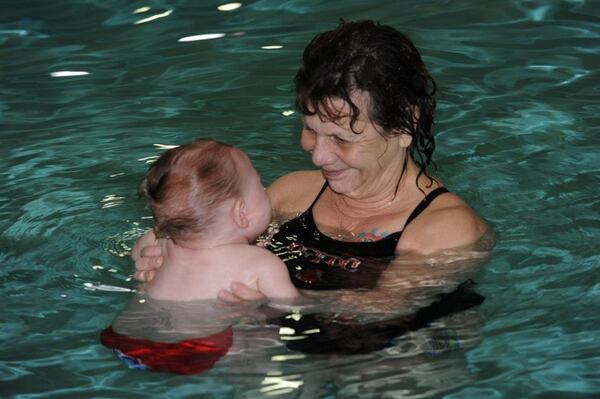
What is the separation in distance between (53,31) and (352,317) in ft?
15.5

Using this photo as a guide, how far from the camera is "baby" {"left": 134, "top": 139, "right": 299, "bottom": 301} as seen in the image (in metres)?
4.07

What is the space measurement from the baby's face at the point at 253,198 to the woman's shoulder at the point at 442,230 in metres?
0.55

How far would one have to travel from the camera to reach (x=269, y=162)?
6.06 m

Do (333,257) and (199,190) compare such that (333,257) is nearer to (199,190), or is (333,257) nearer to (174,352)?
(199,190)

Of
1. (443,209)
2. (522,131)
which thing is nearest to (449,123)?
(522,131)

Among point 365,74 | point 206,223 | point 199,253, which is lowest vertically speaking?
point 199,253

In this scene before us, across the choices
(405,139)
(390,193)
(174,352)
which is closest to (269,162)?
Answer: (390,193)

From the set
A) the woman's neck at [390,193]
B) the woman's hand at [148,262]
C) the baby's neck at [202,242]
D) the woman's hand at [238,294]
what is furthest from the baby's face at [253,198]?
the woman's neck at [390,193]

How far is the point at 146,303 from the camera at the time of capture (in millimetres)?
4234

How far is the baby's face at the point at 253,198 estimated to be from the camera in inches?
166

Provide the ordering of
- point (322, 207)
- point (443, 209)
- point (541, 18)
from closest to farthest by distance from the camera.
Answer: point (443, 209), point (322, 207), point (541, 18)

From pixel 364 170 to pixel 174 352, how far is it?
1.07m

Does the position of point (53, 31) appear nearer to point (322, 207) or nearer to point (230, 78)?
point (230, 78)

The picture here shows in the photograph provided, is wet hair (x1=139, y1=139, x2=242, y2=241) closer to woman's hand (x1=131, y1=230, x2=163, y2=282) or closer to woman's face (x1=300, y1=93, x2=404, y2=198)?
woman's hand (x1=131, y1=230, x2=163, y2=282)
